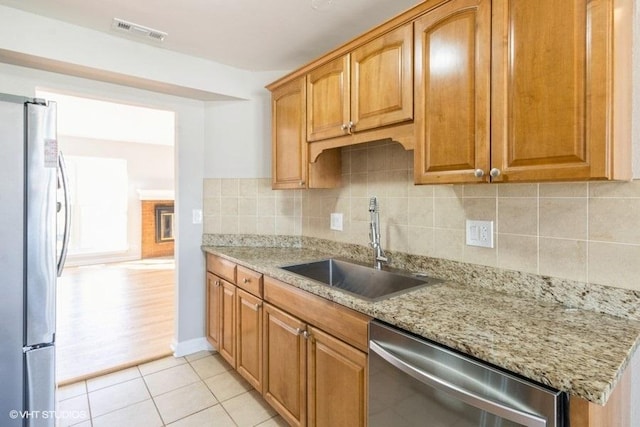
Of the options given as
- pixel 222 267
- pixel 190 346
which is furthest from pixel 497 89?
pixel 190 346

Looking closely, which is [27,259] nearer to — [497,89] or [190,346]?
[190,346]

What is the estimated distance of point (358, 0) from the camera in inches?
69.4

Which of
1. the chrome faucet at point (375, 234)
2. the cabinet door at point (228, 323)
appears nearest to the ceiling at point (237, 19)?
the chrome faucet at point (375, 234)

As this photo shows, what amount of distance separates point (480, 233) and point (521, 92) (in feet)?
2.15

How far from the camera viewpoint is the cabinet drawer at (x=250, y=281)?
6.41ft

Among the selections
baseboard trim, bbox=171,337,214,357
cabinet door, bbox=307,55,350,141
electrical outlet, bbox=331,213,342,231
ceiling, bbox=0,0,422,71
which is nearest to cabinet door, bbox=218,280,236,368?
baseboard trim, bbox=171,337,214,357

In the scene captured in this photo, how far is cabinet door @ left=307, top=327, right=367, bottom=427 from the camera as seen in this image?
4.32 ft

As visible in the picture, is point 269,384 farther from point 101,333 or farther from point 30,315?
point 101,333

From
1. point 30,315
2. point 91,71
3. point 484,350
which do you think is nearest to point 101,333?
point 30,315

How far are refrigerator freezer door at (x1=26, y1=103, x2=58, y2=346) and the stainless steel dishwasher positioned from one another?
1323 mm

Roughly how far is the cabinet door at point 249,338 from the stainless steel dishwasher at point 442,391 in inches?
36.3

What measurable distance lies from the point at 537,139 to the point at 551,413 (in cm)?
79

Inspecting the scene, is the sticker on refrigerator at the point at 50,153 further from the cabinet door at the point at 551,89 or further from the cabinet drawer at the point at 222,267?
the cabinet door at the point at 551,89

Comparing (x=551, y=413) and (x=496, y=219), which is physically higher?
(x=496, y=219)
